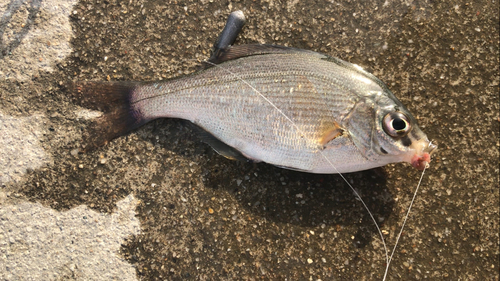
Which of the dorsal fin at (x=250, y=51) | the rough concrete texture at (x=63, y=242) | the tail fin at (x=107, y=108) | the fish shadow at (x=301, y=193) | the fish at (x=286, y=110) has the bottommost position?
the rough concrete texture at (x=63, y=242)

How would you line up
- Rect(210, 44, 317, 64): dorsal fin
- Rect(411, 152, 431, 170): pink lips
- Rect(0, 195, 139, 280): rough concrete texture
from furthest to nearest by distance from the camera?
Rect(0, 195, 139, 280): rough concrete texture, Rect(210, 44, 317, 64): dorsal fin, Rect(411, 152, 431, 170): pink lips

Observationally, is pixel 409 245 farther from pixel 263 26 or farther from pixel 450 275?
pixel 263 26

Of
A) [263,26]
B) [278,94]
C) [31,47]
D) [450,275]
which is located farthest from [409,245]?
[31,47]

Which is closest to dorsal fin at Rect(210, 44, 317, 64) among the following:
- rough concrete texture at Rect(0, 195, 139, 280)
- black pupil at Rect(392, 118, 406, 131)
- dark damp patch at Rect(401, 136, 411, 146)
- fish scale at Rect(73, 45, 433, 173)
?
fish scale at Rect(73, 45, 433, 173)

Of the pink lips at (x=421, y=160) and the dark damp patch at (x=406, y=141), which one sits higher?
the dark damp patch at (x=406, y=141)

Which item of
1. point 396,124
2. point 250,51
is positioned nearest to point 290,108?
point 250,51

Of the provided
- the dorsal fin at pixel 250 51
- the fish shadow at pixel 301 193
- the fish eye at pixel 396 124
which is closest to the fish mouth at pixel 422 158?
the fish eye at pixel 396 124

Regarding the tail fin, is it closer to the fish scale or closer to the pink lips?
the fish scale

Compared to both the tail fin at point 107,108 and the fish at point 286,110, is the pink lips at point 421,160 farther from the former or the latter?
the tail fin at point 107,108
